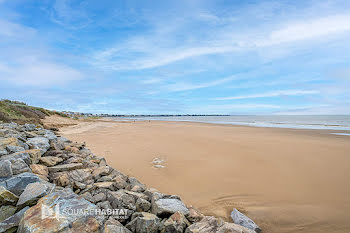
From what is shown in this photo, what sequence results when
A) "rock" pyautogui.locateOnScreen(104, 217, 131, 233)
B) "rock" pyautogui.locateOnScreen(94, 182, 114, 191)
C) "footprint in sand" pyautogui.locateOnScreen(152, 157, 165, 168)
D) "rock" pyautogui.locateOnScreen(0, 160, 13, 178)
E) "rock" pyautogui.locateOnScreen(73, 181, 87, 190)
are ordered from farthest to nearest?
"footprint in sand" pyautogui.locateOnScreen(152, 157, 165, 168), "rock" pyautogui.locateOnScreen(94, 182, 114, 191), "rock" pyautogui.locateOnScreen(73, 181, 87, 190), "rock" pyautogui.locateOnScreen(0, 160, 13, 178), "rock" pyautogui.locateOnScreen(104, 217, 131, 233)

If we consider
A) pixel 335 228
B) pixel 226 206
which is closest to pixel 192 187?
pixel 226 206

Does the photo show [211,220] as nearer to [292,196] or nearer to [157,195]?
[157,195]

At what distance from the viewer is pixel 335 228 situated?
3.25 meters

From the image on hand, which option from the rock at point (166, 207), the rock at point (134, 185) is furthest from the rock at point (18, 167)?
the rock at point (166, 207)

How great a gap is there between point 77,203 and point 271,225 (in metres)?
3.38

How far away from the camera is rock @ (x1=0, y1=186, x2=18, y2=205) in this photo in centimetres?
235

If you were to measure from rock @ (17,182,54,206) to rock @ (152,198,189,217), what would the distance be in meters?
1.67

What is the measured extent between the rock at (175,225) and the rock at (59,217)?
1003 mm

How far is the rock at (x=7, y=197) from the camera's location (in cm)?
235

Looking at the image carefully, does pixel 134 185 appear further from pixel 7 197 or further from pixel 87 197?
pixel 7 197

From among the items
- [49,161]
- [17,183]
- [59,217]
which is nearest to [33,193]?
[17,183]

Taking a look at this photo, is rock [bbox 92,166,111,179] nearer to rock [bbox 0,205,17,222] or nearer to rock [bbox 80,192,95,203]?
rock [bbox 80,192,95,203]

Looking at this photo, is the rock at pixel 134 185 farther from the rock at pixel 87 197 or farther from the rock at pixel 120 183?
the rock at pixel 87 197

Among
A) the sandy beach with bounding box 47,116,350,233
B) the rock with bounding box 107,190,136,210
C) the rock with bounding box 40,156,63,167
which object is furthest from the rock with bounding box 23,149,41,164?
the sandy beach with bounding box 47,116,350,233
